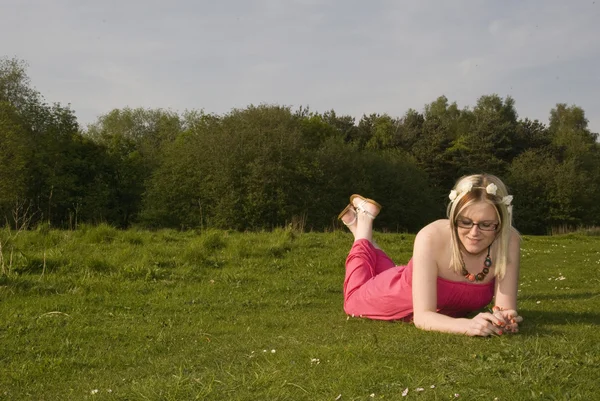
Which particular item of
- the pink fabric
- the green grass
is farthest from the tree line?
the pink fabric

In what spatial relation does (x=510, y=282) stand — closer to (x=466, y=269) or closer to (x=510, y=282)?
(x=510, y=282)

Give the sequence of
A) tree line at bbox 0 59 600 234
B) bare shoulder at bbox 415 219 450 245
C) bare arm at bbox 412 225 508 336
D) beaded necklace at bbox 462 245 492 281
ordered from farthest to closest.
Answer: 1. tree line at bbox 0 59 600 234
2. beaded necklace at bbox 462 245 492 281
3. bare shoulder at bbox 415 219 450 245
4. bare arm at bbox 412 225 508 336

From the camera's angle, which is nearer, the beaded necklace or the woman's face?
the woman's face

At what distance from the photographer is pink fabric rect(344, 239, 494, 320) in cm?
618

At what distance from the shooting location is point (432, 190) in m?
66.6

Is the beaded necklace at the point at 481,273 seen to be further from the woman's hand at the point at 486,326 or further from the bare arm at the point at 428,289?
the woman's hand at the point at 486,326

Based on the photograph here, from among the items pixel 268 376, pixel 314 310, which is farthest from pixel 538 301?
pixel 268 376

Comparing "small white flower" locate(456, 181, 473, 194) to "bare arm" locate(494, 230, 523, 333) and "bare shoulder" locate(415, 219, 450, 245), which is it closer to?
"bare shoulder" locate(415, 219, 450, 245)

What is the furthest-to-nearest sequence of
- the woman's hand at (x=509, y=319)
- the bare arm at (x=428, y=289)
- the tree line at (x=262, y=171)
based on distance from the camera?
the tree line at (x=262, y=171)
the bare arm at (x=428, y=289)
the woman's hand at (x=509, y=319)

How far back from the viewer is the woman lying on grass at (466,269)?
548 cm

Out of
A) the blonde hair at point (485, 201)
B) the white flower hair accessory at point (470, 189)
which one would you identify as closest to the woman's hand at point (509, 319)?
the blonde hair at point (485, 201)

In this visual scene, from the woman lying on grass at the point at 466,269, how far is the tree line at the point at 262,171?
4068 cm

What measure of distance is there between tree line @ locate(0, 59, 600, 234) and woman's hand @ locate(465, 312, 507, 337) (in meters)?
41.4

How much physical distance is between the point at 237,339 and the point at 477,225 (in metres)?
2.98
